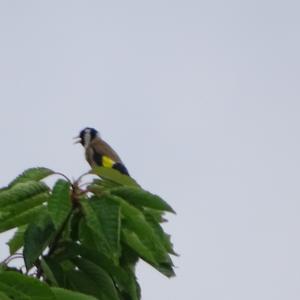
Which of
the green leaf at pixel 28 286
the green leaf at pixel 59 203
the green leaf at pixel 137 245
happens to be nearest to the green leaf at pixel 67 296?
the green leaf at pixel 28 286

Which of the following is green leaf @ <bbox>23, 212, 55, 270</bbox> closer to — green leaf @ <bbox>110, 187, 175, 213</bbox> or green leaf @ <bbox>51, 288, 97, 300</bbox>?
green leaf @ <bbox>110, 187, 175, 213</bbox>

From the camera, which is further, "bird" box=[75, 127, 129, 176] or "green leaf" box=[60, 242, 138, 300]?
"bird" box=[75, 127, 129, 176]

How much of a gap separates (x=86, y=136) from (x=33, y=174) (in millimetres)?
13314

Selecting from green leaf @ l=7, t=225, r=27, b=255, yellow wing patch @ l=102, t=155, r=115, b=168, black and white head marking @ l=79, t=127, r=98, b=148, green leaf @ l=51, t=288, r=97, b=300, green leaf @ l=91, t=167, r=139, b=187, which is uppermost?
black and white head marking @ l=79, t=127, r=98, b=148

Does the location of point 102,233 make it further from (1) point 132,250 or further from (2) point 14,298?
(2) point 14,298

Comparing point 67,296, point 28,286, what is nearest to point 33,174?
point 67,296

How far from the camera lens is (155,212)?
11.6 ft

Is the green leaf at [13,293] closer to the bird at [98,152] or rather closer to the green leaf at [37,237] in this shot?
the green leaf at [37,237]

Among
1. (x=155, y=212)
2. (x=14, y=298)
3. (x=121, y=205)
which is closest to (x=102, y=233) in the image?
(x=121, y=205)

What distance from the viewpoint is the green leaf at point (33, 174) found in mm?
3523

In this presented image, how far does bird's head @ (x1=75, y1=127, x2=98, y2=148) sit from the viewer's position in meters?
16.5

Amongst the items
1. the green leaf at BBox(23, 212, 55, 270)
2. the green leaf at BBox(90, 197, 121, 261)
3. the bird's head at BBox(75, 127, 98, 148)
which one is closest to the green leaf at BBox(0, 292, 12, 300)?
the green leaf at BBox(90, 197, 121, 261)

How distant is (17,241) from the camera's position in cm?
356

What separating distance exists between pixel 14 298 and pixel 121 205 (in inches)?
30.8
